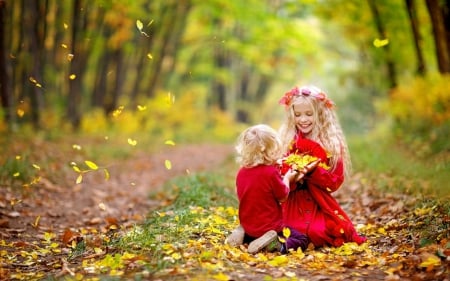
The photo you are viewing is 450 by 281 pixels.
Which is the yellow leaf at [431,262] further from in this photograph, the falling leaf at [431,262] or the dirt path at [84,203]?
the dirt path at [84,203]

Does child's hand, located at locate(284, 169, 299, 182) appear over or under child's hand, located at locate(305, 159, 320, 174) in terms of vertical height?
under

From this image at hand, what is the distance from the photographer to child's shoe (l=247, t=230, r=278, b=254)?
4.98 metres

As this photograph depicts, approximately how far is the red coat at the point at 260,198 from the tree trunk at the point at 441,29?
21.8 feet

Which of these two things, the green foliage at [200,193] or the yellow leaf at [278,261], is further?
the green foliage at [200,193]

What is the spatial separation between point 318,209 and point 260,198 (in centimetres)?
80

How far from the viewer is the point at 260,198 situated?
5.17m

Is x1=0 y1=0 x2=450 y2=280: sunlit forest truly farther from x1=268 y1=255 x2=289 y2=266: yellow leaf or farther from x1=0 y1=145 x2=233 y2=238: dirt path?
x1=268 y1=255 x2=289 y2=266: yellow leaf

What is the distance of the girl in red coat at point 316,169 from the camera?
5465 millimetres

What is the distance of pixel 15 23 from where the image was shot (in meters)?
19.6

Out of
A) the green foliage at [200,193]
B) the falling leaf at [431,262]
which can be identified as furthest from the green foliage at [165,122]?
the falling leaf at [431,262]

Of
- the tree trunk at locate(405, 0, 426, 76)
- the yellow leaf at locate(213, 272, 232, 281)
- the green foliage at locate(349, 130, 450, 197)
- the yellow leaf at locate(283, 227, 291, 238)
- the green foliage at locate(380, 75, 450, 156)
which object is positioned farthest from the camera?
the green foliage at locate(380, 75, 450, 156)

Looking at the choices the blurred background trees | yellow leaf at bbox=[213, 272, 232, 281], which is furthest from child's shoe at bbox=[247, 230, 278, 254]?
the blurred background trees

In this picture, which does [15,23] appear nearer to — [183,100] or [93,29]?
[93,29]

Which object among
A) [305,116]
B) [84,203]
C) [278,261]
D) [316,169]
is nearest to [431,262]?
[278,261]
